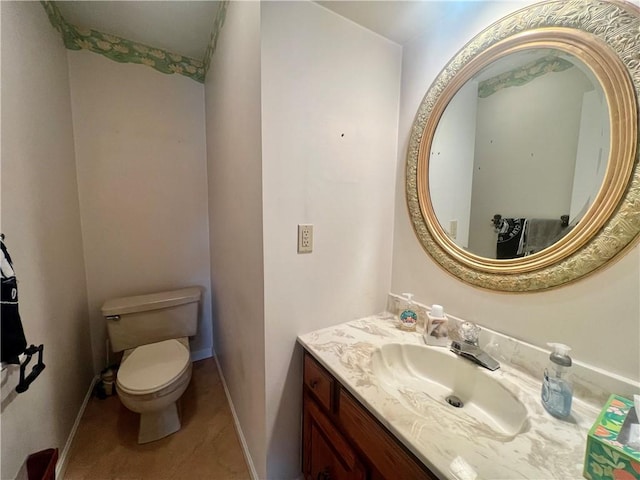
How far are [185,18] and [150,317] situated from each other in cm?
191

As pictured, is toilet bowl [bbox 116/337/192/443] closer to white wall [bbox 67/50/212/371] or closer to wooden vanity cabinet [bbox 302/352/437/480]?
white wall [bbox 67/50/212/371]

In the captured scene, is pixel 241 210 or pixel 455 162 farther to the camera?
pixel 241 210

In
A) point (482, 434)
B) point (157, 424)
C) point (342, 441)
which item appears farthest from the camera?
point (157, 424)

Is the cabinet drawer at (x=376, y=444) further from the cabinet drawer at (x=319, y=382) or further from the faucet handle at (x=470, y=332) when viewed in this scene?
the faucet handle at (x=470, y=332)

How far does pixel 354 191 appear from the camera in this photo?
114 centimetres

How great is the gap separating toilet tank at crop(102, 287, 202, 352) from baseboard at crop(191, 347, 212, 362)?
0.41 meters

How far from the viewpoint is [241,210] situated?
1.17m

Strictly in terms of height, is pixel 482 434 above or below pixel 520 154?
below

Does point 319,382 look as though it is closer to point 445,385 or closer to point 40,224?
point 445,385

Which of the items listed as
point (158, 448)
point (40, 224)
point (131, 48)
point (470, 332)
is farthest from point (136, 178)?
point (470, 332)

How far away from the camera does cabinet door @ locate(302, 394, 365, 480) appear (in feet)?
2.57

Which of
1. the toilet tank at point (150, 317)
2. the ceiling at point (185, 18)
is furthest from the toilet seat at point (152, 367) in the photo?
the ceiling at point (185, 18)

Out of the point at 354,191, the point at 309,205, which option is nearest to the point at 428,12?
the point at 354,191

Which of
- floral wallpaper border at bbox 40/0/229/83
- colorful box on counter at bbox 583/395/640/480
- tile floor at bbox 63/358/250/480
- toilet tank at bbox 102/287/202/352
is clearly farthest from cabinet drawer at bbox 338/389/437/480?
floral wallpaper border at bbox 40/0/229/83
